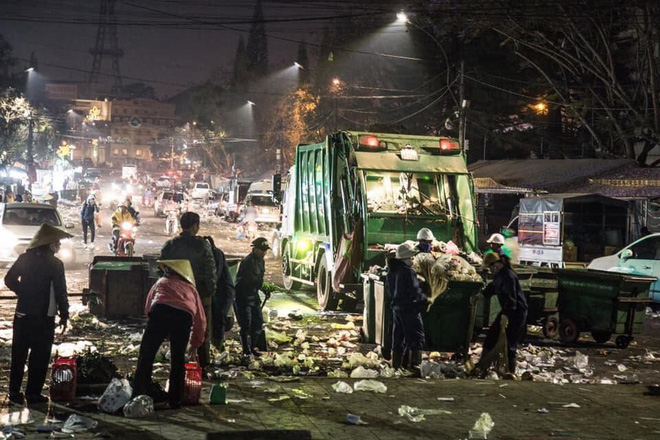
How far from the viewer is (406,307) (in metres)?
9.58

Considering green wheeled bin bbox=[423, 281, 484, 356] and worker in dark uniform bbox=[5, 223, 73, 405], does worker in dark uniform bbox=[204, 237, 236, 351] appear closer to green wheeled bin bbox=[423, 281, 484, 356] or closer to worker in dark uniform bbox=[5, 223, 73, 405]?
worker in dark uniform bbox=[5, 223, 73, 405]

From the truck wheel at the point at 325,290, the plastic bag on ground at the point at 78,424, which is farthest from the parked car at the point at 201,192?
the plastic bag on ground at the point at 78,424

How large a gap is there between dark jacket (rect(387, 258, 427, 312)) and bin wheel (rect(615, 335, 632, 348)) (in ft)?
14.2

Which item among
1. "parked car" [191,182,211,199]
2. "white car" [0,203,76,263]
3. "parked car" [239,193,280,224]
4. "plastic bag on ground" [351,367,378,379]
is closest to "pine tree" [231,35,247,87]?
"parked car" [191,182,211,199]

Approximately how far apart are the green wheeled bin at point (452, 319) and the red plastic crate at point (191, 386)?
377 cm

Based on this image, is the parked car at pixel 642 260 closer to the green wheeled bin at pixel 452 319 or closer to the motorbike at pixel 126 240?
the green wheeled bin at pixel 452 319

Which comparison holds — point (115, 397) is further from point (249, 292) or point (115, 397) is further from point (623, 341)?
point (623, 341)

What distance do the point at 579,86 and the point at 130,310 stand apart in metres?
22.5

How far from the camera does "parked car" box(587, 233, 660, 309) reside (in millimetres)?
16578

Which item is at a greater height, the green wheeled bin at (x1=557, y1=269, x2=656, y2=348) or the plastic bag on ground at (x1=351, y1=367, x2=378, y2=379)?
the green wheeled bin at (x1=557, y1=269, x2=656, y2=348)

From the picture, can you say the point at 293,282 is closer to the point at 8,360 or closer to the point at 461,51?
the point at 8,360

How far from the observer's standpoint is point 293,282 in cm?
1864

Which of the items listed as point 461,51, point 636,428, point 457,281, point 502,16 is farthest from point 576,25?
point 636,428

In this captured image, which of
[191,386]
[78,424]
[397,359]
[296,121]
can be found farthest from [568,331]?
[296,121]
